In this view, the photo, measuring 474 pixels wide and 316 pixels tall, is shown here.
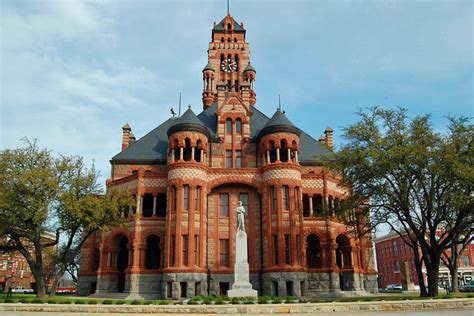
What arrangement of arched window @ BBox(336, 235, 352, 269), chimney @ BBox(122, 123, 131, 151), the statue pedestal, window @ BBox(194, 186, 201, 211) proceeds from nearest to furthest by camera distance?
the statue pedestal → window @ BBox(194, 186, 201, 211) → arched window @ BBox(336, 235, 352, 269) → chimney @ BBox(122, 123, 131, 151)

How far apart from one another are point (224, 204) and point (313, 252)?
1063 centimetres

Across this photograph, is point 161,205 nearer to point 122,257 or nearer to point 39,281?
point 122,257

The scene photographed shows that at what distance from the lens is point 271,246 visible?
35500 mm

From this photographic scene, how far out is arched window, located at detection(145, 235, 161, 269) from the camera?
3924 cm

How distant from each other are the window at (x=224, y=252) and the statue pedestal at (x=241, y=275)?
800 centimetres

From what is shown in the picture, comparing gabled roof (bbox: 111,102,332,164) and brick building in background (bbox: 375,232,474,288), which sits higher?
gabled roof (bbox: 111,102,332,164)

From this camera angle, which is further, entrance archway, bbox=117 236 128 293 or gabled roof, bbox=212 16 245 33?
gabled roof, bbox=212 16 245 33

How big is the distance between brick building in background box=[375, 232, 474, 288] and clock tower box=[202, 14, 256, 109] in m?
49.2

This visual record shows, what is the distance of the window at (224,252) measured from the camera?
36.7 meters

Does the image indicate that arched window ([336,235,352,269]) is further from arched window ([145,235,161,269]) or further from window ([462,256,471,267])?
window ([462,256,471,267])

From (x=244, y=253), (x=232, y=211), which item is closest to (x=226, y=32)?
(x=232, y=211)

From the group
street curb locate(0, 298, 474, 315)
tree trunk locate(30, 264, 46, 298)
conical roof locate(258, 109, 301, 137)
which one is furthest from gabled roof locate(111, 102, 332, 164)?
street curb locate(0, 298, 474, 315)

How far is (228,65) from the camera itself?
6178cm

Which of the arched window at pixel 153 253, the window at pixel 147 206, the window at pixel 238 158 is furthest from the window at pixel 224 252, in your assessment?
the window at pixel 147 206
